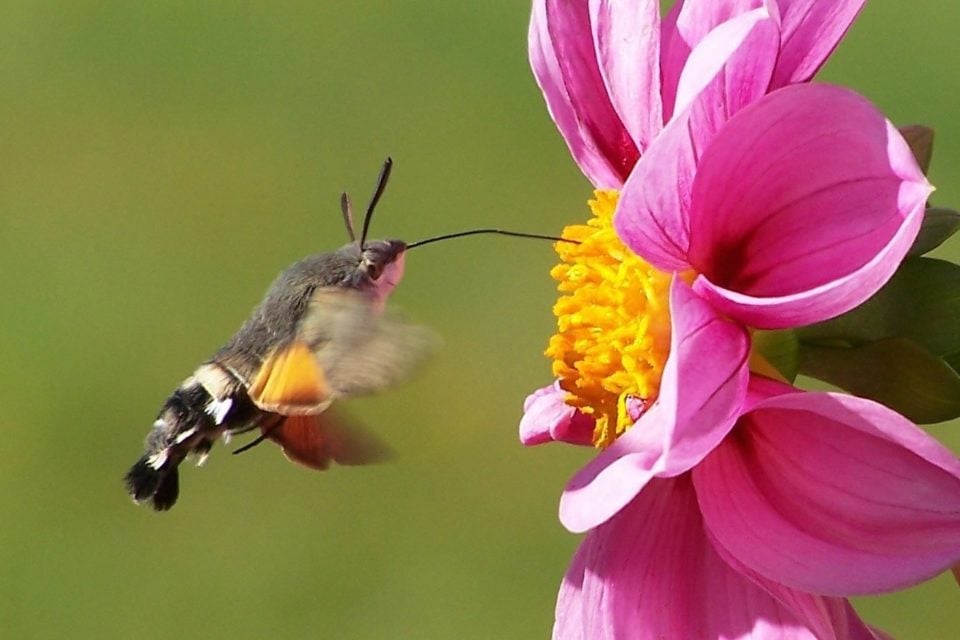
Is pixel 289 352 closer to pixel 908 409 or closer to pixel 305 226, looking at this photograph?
pixel 908 409

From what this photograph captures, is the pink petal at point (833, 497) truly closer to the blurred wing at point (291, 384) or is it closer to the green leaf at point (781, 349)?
the green leaf at point (781, 349)

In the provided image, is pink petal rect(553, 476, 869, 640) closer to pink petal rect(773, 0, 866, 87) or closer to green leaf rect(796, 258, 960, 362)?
green leaf rect(796, 258, 960, 362)

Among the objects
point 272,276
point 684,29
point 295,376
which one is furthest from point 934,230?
point 272,276

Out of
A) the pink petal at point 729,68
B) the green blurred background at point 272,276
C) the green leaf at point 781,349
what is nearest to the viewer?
the pink petal at point 729,68

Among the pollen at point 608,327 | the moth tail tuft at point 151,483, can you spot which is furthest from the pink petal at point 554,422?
the moth tail tuft at point 151,483

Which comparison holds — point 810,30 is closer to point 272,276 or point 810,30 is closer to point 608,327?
point 608,327

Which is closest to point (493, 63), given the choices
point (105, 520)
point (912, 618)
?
point (105, 520)
